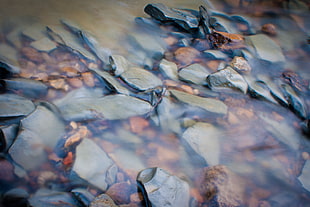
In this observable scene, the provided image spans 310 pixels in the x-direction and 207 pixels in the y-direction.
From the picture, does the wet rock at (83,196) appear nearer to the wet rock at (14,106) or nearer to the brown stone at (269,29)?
the wet rock at (14,106)

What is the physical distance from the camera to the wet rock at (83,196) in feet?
4.80

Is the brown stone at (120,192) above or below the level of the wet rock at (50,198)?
above

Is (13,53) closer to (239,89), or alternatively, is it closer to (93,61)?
(93,61)

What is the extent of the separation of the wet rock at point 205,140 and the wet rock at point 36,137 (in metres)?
1.05

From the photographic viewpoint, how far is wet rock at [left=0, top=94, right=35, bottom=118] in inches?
70.0

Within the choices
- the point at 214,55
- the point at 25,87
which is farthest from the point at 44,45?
the point at 214,55

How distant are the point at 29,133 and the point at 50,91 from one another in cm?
58

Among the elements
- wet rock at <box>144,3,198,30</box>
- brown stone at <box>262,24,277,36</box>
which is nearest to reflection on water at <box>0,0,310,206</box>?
wet rock at <box>144,3,198,30</box>

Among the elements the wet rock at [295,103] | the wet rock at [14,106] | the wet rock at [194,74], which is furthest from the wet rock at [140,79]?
the wet rock at [295,103]

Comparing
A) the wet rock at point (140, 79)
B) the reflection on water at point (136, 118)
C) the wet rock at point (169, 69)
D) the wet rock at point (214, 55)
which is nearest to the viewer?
the reflection on water at point (136, 118)

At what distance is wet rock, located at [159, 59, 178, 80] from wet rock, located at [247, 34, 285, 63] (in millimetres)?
1196

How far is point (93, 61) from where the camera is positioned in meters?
2.53

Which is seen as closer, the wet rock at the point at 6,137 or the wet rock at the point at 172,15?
the wet rock at the point at 6,137

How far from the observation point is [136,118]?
6.70ft
